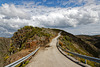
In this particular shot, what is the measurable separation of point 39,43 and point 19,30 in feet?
65.1

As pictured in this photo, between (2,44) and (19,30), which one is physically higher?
(19,30)

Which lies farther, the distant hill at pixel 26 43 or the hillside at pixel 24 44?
the distant hill at pixel 26 43

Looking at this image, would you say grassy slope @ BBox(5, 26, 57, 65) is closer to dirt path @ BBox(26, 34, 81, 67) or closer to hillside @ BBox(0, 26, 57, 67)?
hillside @ BBox(0, 26, 57, 67)

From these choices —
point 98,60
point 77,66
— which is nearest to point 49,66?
point 77,66

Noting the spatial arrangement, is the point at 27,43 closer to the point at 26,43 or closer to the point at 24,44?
the point at 26,43

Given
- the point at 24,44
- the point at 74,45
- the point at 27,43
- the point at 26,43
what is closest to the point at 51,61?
the point at 27,43

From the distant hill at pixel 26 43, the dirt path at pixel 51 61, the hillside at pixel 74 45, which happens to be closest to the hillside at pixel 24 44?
the distant hill at pixel 26 43

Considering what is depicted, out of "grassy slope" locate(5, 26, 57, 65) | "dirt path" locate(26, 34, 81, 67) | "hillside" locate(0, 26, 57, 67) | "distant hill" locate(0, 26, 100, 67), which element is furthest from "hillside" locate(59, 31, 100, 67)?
"dirt path" locate(26, 34, 81, 67)

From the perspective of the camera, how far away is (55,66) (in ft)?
24.1

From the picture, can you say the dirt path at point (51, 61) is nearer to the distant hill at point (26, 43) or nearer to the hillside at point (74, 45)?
the distant hill at point (26, 43)

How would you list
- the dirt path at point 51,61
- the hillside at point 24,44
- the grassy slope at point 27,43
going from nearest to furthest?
the dirt path at point 51,61 < the hillside at point 24,44 < the grassy slope at point 27,43

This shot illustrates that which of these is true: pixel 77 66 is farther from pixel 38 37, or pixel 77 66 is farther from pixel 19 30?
pixel 19 30

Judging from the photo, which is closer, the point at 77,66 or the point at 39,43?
the point at 77,66

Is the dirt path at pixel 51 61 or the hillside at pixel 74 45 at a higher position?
the dirt path at pixel 51 61
